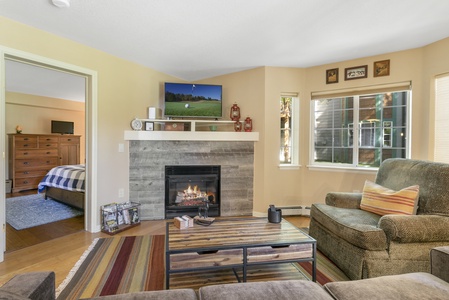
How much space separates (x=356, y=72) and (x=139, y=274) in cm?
368

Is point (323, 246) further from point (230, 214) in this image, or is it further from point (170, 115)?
point (170, 115)

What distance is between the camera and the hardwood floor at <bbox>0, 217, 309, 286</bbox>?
208 centimetres

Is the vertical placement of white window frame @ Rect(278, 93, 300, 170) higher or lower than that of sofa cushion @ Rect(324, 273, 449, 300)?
higher

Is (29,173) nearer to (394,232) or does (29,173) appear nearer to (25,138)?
(25,138)

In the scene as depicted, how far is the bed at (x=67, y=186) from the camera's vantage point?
373 cm

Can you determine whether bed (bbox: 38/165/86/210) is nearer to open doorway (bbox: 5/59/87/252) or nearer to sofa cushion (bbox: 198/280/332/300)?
open doorway (bbox: 5/59/87/252)

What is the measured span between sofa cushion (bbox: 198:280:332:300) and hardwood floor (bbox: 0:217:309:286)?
1.60 m

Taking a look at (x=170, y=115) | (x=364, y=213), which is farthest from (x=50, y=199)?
(x=364, y=213)

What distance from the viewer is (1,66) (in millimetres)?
2213

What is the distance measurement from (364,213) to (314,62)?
7.36 feet

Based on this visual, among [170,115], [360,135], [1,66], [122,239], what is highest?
[1,66]

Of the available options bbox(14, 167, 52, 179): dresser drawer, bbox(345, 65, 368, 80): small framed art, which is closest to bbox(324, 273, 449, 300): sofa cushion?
bbox(345, 65, 368, 80): small framed art

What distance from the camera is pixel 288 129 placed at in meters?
3.82

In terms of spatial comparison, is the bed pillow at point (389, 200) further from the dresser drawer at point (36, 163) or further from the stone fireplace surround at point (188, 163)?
the dresser drawer at point (36, 163)
